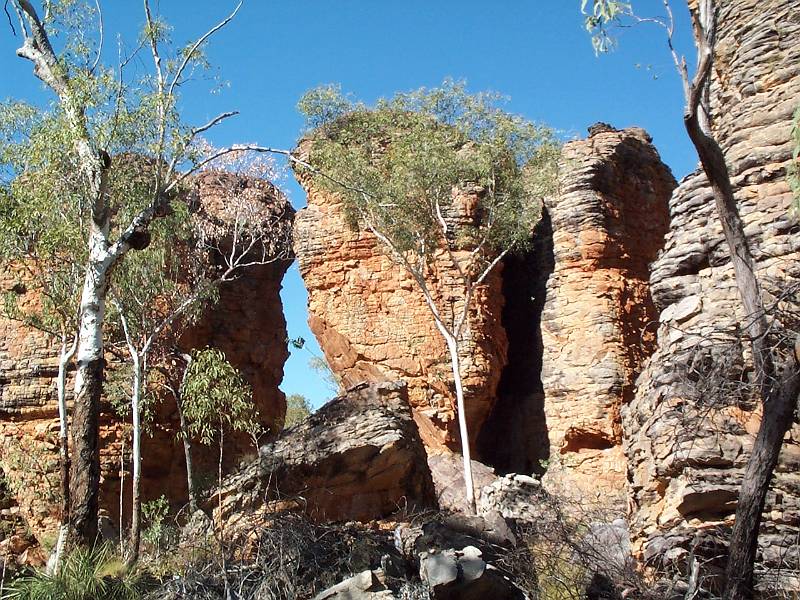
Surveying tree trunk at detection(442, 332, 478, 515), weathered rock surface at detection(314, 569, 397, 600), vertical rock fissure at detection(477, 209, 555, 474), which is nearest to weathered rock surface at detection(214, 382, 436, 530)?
tree trunk at detection(442, 332, 478, 515)

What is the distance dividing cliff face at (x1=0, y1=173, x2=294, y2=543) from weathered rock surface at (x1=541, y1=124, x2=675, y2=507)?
822 cm

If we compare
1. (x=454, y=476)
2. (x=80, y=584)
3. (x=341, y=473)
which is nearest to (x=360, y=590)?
(x=80, y=584)

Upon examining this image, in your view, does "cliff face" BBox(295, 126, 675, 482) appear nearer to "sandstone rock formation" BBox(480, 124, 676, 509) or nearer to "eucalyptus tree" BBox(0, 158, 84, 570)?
"sandstone rock formation" BBox(480, 124, 676, 509)

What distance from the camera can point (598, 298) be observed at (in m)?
23.0

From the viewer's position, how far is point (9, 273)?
22.5 metres

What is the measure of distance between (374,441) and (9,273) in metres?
13.0

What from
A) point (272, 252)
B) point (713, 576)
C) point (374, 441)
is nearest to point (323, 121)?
point (272, 252)

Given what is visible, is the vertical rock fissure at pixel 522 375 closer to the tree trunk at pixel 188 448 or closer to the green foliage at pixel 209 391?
the green foliage at pixel 209 391

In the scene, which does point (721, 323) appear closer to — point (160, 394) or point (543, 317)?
point (543, 317)

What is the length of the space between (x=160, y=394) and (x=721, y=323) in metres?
16.2

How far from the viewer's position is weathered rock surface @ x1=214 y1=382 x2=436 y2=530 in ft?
45.7

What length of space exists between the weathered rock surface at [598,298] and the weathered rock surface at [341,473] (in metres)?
7.56

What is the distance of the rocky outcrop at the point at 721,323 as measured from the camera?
8.91 m

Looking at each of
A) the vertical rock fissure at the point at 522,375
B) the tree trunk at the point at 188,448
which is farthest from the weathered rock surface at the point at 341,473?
the vertical rock fissure at the point at 522,375
